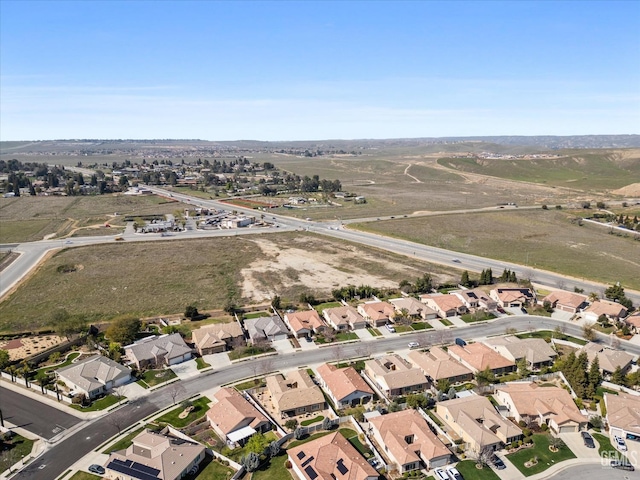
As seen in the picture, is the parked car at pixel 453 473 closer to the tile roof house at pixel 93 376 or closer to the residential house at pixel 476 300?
the residential house at pixel 476 300

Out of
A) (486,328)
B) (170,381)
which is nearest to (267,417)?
(170,381)

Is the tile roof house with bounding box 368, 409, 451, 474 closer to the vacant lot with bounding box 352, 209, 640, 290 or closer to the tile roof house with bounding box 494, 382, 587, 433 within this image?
the tile roof house with bounding box 494, 382, 587, 433

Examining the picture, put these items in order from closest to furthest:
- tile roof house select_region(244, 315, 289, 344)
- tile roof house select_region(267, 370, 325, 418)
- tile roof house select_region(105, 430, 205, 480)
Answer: tile roof house select_region(105, 430, 205, 480) < tile roof house select_region(267, 370, 325, 418) < tile roof house select_region(244, 315, 289, 344)

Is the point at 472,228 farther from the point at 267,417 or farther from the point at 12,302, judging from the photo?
the point at 12,302

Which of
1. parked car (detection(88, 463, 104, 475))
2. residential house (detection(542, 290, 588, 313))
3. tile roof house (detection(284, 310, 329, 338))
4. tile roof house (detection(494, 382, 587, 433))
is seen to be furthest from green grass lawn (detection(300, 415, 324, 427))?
residential house (detection(542, 290, 588, 313))

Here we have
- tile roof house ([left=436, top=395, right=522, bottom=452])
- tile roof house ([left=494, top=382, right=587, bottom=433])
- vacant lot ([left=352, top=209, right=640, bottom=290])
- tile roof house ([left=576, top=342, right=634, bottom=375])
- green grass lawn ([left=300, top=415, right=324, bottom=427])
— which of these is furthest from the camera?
vacant lot ([left=352, top=209, right=640, bottom=290])

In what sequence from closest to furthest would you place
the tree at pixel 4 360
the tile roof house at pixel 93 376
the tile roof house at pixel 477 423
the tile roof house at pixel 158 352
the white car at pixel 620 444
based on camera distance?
the white car at pixel 620 444 < the tile roof house at pixel 477 423 < the tile roof house at pixel 93 376 < the tree at pixel 4 360 < the tile roof house at pixel 158 352

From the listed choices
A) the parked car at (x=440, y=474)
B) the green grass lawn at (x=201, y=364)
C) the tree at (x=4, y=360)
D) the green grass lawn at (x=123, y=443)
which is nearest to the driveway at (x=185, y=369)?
the green grass lawn at (x=201, y=364)
